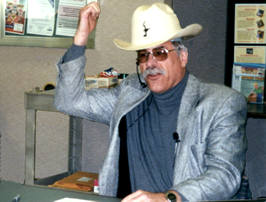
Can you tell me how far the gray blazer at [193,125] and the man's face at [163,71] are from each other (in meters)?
0.07

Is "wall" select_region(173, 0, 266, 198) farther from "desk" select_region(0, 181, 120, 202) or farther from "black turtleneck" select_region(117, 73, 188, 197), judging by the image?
"desk" select_region(0, 181, 120, 202)

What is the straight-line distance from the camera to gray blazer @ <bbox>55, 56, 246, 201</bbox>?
1495 millimetres

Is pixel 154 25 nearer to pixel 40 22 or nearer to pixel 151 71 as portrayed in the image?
pixel 151 71

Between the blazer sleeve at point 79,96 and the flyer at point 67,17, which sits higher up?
the flyer at point 67,17

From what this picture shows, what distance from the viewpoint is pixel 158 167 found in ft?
5.78

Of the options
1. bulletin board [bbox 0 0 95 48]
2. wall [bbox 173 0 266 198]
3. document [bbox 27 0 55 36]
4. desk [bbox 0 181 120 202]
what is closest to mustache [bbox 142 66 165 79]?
desk [bbox 0 181 120 202]

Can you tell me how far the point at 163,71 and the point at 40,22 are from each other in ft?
6.18

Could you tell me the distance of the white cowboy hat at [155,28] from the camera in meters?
1.78

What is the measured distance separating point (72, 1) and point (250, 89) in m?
1.45

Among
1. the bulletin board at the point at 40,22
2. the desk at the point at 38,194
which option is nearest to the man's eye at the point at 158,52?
the desk at the point at 38,194

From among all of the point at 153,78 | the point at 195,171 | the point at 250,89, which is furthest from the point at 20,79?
the point at 195,171

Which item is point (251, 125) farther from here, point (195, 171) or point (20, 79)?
point (20, 79)

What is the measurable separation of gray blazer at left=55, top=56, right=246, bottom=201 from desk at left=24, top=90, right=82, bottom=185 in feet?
2.37

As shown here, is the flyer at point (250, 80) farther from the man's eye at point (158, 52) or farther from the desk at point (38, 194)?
the desk at point (38, 194)
